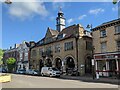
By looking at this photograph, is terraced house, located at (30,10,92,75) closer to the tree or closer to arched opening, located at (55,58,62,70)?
arched opening, located at (55,58,62,70)

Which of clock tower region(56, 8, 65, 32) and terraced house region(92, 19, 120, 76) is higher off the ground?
clock tower region(56, 8, 65, 32)

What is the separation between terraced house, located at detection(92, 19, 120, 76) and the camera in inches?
1230

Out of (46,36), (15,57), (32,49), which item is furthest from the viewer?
(15,57)

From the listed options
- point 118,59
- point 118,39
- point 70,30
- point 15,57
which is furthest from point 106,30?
point 15,57

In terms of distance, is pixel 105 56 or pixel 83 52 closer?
pixel 105 56

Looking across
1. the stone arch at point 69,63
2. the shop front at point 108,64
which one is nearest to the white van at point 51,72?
the stone arch at point 69,63

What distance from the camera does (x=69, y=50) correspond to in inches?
1660

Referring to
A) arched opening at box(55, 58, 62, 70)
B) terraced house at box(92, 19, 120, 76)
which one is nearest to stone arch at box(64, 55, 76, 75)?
arched opening at box(55, 58, 62, 70)

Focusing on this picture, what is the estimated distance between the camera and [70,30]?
44.9 meters

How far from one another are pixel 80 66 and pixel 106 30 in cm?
958

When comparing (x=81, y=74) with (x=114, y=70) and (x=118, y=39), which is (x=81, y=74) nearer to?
(x=114, y=70)

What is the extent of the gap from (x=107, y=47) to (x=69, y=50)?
1105 cm

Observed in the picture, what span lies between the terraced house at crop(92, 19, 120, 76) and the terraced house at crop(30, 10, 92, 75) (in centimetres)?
524

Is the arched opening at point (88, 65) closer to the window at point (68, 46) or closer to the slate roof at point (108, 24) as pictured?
the window at point (68, 46)
